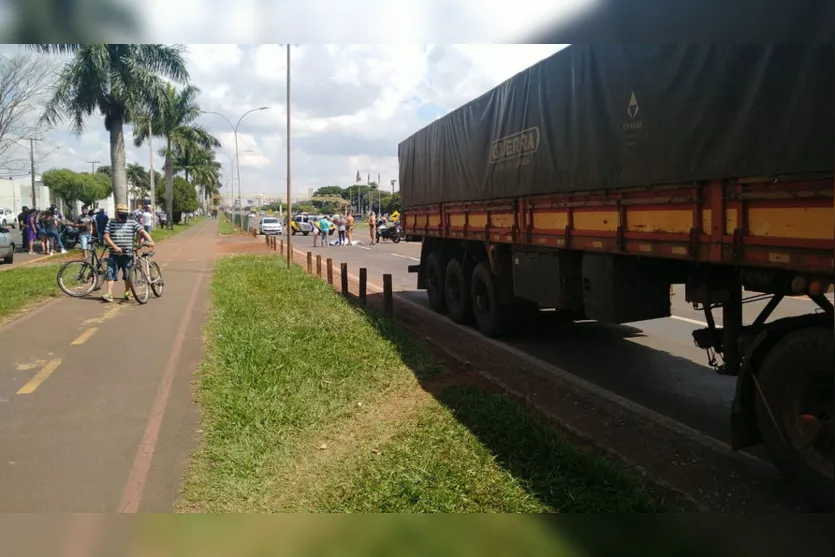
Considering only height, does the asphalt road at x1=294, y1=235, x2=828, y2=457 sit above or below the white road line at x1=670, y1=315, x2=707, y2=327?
below

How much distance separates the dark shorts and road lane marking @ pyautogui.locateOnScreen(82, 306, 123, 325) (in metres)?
0.67

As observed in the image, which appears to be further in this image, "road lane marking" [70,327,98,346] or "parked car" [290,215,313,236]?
"parked car" [290,215,313,236]

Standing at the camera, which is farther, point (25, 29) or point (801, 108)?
point (801, 108)

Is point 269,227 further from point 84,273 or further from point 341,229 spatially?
point 84,273

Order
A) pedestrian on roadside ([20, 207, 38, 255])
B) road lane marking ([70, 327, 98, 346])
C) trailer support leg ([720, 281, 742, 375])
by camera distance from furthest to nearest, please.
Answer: pedestrian on roadside ([20, 207, 38, 255]) < road lane marking ([70, 327, 98, 346]) < trailer support leg ([720, 281, 742, 375])

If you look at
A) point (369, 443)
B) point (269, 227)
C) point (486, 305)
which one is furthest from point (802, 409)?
point (269, 227)

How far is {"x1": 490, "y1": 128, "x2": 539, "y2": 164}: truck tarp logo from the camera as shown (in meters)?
7.70

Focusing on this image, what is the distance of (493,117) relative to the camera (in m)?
8.98

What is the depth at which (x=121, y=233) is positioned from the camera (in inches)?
436

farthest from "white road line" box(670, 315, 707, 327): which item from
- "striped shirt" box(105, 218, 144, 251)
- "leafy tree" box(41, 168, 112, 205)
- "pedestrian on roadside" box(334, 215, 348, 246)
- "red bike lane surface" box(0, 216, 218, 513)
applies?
"leafy tree" box(41, 168, 112, 205)

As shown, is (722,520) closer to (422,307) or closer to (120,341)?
(120,341)

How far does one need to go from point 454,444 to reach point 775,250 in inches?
94.7

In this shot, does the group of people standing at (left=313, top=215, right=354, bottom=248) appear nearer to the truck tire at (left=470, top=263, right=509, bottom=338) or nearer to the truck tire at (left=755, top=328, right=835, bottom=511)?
the truck tire at (left=470, top=263, right=509, bottom=338)

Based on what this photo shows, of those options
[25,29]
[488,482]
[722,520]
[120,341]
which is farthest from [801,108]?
[120,341]
